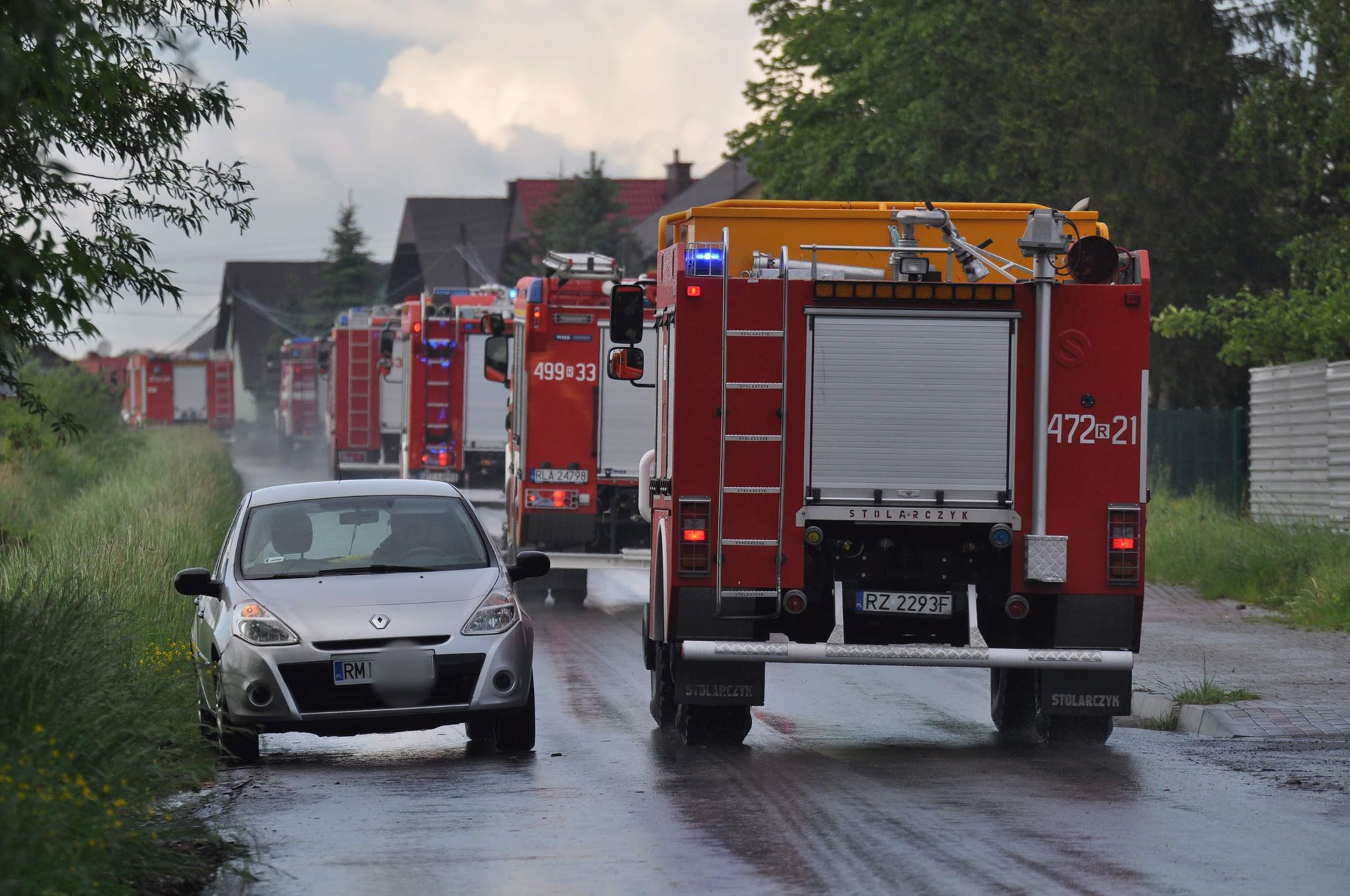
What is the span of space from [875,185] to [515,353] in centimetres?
2446

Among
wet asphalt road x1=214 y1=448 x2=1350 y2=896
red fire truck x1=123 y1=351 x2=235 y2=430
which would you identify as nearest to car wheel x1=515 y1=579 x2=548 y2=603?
wet asphalt road x1=214 y1=448 x2=1350 y2=896

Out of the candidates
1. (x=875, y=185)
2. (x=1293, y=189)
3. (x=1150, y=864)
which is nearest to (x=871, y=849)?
(x=1150, y=864)

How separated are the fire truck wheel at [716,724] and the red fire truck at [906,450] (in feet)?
1.42

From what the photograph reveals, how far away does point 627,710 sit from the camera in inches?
502

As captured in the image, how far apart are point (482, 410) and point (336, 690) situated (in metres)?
18.8

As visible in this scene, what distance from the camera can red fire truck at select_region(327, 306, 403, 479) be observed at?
3950 centimetres

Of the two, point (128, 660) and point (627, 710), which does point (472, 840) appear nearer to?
point (128, 660)

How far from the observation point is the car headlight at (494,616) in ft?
34.4

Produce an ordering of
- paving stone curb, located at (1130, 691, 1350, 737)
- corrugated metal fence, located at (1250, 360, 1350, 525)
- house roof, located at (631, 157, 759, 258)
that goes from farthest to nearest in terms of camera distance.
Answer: house roof, located at (631, 157, 759, 258) < corrugated metal fence, located at (1250, 360, 1350, 525) < paving stone curb, located at (1130, 691, 1350, 737)

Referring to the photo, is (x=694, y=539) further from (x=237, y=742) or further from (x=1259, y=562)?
(x=1259, y=562)

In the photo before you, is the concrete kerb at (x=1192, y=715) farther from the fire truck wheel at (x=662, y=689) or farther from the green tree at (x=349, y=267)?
the green tree at (x=349, y=267)

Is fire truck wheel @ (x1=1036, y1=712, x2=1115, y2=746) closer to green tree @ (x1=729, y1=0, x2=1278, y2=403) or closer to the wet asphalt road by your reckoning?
the wet asphalt road

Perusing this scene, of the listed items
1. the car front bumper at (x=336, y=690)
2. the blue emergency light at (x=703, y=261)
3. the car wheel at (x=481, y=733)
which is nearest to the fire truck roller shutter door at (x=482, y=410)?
the car wheel at (x=481, y=733)

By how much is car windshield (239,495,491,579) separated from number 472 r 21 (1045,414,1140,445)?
3.24 meters
